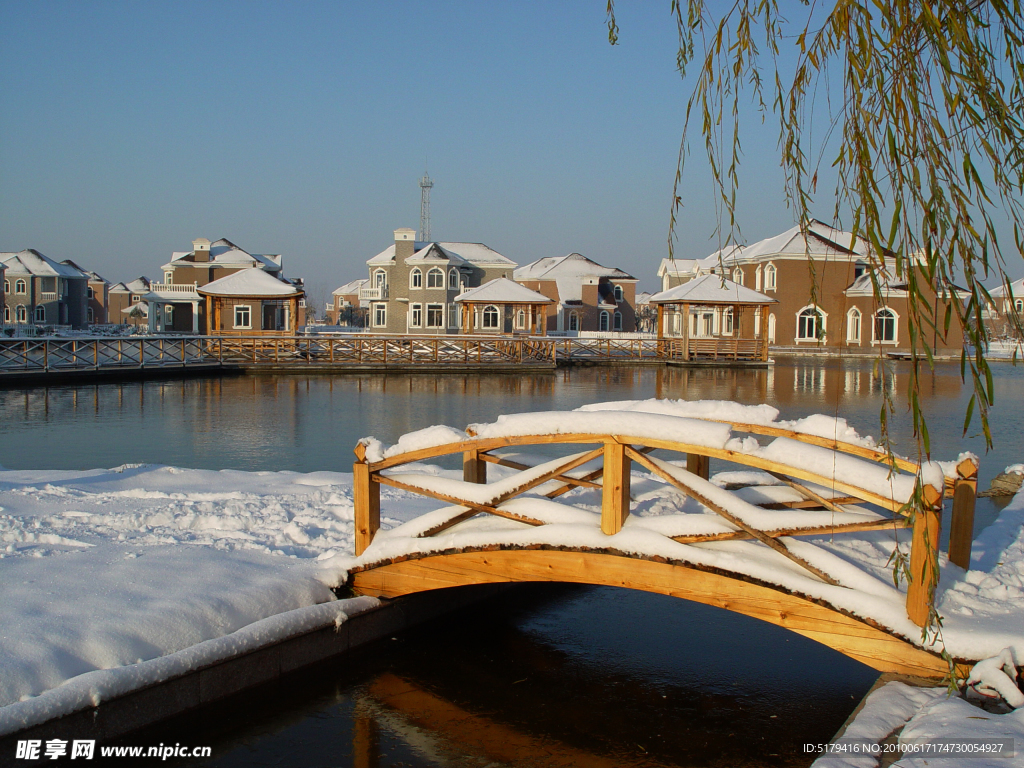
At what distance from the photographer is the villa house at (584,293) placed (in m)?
55.8

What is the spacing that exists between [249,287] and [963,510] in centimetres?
3628

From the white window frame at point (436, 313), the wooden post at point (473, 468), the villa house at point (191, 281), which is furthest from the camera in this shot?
the villa house at point (191, 281)

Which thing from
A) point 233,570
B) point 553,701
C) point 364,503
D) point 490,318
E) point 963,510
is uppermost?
point 490,318

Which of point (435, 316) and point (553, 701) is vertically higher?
point (435, 316)

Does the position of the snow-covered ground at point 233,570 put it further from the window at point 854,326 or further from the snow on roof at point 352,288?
the snow on roof at point 352,288

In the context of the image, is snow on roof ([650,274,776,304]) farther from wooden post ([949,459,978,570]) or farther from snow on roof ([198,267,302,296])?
wooden post ([949,459,978,570])

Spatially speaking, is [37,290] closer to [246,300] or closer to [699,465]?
[246,300]

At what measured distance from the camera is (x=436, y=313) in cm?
4603

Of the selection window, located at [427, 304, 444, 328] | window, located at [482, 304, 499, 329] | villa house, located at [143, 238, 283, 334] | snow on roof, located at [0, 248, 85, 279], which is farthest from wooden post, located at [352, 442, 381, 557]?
snow on roof, located at [0, 248, 85, 279]

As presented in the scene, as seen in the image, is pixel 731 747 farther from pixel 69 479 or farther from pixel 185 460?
pixel 185 460

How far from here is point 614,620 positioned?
6.23 meters

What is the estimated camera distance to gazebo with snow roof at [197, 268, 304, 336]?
36719 mm

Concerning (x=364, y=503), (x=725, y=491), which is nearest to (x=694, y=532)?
(x=725, y=491)

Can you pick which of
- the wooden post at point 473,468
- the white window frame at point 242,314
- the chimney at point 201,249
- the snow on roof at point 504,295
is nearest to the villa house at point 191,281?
the chimney at point 201,249
